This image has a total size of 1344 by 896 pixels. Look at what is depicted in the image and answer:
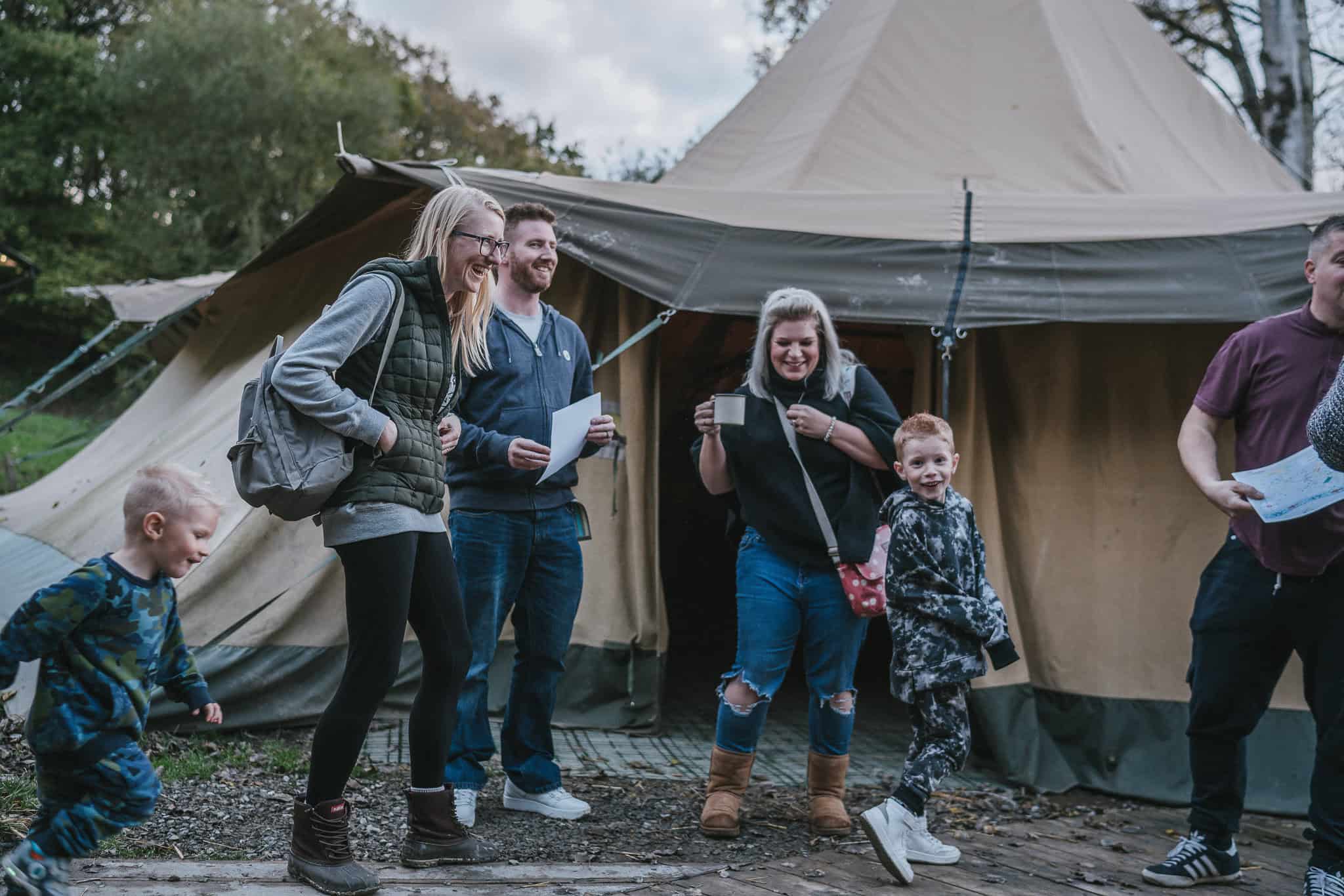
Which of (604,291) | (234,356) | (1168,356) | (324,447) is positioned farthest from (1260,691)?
(234,356)

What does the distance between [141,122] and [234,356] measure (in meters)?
19.2

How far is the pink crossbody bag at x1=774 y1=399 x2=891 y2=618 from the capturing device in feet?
11.3

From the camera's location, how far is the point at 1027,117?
5.88m

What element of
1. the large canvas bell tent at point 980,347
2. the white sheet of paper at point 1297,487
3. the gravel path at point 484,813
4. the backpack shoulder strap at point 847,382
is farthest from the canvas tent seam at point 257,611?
the white sheet of paper at point 1297,487

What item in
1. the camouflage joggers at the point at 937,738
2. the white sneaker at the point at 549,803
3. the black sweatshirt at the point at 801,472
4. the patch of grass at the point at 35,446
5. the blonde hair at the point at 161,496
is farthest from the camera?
the patch of grass at the point at 35,446

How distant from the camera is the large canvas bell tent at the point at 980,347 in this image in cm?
439

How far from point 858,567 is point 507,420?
115 cm

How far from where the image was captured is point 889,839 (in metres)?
3.16


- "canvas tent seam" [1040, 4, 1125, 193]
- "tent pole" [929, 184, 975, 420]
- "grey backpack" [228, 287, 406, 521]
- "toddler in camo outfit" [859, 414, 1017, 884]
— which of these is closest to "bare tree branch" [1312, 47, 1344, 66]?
"canvas tent seam" [1040, 4, 1125, 193]

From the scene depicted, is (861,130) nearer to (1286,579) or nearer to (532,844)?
(1286,579)

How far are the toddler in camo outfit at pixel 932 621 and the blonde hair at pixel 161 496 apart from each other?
6.33 ft

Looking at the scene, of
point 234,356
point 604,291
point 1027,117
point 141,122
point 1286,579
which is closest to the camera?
point 1286,579

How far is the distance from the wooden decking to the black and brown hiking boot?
0.05 m

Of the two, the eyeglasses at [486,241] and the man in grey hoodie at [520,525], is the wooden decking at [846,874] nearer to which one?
the man in grey hoodie at [520,525]
